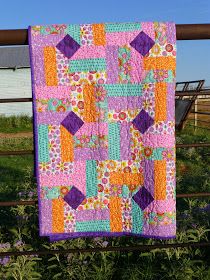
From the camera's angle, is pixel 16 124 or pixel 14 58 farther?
pixel 14 58

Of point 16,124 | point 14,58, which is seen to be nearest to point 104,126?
point 16,124

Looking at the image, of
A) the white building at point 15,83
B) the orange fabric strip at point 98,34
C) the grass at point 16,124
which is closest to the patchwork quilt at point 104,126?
the orange fabric strip at point 98,34

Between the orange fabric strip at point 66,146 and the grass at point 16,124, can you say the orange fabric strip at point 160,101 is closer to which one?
the orange fabric strip at point 66,146

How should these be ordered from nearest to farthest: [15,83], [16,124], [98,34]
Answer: [98,34], [16,124], [15,83]

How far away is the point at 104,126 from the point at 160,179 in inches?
14.9

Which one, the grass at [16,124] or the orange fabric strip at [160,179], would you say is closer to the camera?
the orange fabric strip at [160,179]

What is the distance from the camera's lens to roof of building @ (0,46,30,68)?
18281 millimetres

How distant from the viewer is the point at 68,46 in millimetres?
1985

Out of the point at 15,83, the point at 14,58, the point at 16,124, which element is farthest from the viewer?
the point at 14,58

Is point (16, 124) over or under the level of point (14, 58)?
under

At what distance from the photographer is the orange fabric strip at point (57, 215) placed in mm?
2076

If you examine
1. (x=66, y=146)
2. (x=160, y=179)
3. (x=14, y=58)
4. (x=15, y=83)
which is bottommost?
(x=160, y=179)

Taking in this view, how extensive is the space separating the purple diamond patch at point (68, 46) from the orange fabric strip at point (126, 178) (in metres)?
0.63

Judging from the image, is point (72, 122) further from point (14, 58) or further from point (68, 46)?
point (14, 58)
